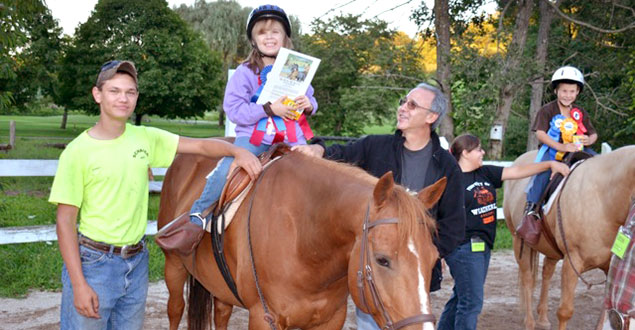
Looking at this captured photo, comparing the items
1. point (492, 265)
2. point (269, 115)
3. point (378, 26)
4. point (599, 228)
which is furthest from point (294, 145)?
point (378, 26)

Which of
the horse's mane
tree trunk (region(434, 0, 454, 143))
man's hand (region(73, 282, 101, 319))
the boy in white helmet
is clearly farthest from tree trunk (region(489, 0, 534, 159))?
man's hand (region(73, 282, 101, 319))

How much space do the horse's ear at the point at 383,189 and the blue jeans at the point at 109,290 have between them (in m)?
1.22

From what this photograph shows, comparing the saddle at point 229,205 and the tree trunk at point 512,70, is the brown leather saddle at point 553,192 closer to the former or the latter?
the saddle at point 229,205

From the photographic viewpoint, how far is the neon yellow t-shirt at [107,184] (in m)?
2.42

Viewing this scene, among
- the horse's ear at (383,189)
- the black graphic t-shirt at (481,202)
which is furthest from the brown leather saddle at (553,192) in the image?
the horse's ear at (383,189)

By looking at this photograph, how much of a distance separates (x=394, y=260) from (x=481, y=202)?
237 cm

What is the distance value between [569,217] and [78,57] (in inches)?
1180

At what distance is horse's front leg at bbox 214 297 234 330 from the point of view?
4348 mm

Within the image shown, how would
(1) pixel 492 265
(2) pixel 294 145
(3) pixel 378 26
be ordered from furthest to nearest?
(3) pixel 378 26 < (1) pixel 492 265 < (2) pixel 294 145

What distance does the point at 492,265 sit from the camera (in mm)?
7957

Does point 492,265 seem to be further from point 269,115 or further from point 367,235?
point 367,235

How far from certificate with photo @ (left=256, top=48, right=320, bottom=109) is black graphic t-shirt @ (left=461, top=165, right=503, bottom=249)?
1.59 m

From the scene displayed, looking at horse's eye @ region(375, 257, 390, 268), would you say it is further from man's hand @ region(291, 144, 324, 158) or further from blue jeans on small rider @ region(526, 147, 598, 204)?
blue jeans on small rider @ region(526, 147, 598, 204)

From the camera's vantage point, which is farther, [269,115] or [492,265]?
[492,265]
